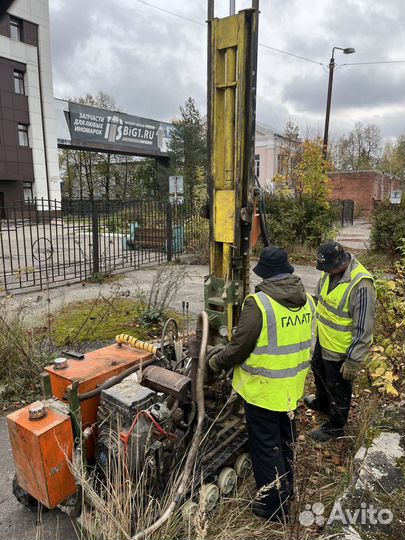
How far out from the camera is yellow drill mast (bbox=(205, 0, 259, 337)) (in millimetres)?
3271

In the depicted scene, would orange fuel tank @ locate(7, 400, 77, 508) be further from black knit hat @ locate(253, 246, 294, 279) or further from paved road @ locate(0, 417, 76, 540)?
black knit hat @ locate(253, 246, 294, 279)

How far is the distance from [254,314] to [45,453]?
4.91ft

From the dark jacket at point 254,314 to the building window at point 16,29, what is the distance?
27.6 m

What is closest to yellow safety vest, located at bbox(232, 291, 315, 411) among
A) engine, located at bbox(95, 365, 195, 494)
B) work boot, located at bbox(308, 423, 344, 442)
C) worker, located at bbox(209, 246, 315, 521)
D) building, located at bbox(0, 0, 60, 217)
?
worker, located at bbox(209, 246, 315, 521)

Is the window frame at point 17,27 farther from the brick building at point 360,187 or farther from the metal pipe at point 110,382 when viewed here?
the metal pipe at point 110,382

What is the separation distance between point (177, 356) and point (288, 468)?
3.95ft

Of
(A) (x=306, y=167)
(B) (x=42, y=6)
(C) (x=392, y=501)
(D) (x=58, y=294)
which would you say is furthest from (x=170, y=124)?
(C) (x=392, y=501)

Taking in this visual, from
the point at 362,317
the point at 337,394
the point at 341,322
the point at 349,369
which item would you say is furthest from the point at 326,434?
the point at 362,317

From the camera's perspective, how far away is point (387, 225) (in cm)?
1248

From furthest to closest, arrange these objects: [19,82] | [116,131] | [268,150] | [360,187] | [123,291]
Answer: [268,150], [360,187], [116,131], [19,82], [123,291]

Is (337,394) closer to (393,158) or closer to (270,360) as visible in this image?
(270,360)

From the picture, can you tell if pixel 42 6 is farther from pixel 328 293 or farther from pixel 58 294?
pixel 328 293

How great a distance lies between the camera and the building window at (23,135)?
2489cm

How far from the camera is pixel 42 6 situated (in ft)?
82.5
